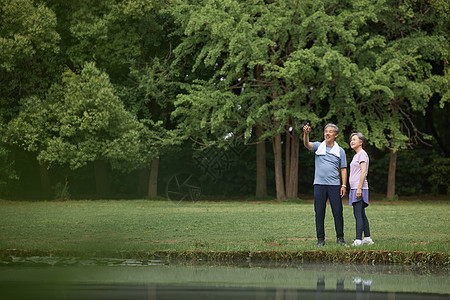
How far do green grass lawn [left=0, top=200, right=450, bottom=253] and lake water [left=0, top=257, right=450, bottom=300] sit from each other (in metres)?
0.98

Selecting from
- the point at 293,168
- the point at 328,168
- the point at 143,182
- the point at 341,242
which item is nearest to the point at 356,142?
the point at 328,168

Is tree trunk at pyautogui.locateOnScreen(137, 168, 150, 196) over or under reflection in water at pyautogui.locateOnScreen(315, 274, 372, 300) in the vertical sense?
over

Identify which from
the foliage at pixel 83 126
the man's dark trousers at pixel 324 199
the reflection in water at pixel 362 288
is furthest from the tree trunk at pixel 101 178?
the reflection in water at pixel 362 288

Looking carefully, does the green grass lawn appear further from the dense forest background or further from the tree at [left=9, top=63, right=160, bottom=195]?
the dense forest background

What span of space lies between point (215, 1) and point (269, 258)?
21.9 meters

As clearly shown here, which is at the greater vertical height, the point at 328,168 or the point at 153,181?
the point at 328,168

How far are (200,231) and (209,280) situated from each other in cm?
636

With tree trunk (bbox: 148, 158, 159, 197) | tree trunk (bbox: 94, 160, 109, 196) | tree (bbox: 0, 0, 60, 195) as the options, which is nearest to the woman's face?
tree (bbox: 0, 0, 60, 195)

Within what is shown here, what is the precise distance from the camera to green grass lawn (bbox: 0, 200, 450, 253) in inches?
484

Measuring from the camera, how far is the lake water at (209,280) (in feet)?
27.0

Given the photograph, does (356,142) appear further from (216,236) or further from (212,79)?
(212,79)

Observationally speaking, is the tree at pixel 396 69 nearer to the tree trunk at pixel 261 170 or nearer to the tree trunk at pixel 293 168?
the tree trunk at pixel 293 168

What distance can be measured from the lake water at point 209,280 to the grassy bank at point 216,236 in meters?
0.42

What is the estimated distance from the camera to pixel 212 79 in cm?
3219
